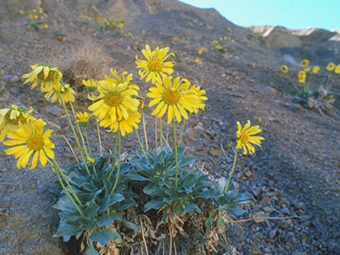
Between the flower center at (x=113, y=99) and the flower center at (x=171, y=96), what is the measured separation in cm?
32

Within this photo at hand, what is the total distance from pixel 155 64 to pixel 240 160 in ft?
8.35

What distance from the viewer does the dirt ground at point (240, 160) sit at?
200 centimetres

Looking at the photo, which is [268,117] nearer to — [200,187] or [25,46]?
[200,187]

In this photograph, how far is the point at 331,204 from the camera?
2895 mm

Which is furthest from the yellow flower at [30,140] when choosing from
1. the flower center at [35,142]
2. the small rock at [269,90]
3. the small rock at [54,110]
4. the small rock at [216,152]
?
the small rock at [269,90]

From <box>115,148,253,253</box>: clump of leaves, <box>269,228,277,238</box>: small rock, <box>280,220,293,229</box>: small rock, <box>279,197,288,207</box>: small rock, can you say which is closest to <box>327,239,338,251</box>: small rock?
<box>280,220,293,229</box>: small rock

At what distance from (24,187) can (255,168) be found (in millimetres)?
3029

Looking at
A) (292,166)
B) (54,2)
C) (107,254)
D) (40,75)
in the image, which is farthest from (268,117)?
(54,2)

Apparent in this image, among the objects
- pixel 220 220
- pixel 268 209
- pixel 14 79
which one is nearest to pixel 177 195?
pixel 220 220

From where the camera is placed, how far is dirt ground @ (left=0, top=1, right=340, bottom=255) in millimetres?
2000

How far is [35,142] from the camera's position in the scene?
135cm

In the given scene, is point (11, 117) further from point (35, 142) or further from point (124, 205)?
point (124, 205)

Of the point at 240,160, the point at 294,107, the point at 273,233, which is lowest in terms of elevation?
the point at 273,233

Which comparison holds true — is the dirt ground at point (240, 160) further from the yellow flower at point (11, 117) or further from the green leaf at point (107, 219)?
the yellow flower at point (11, 117)
